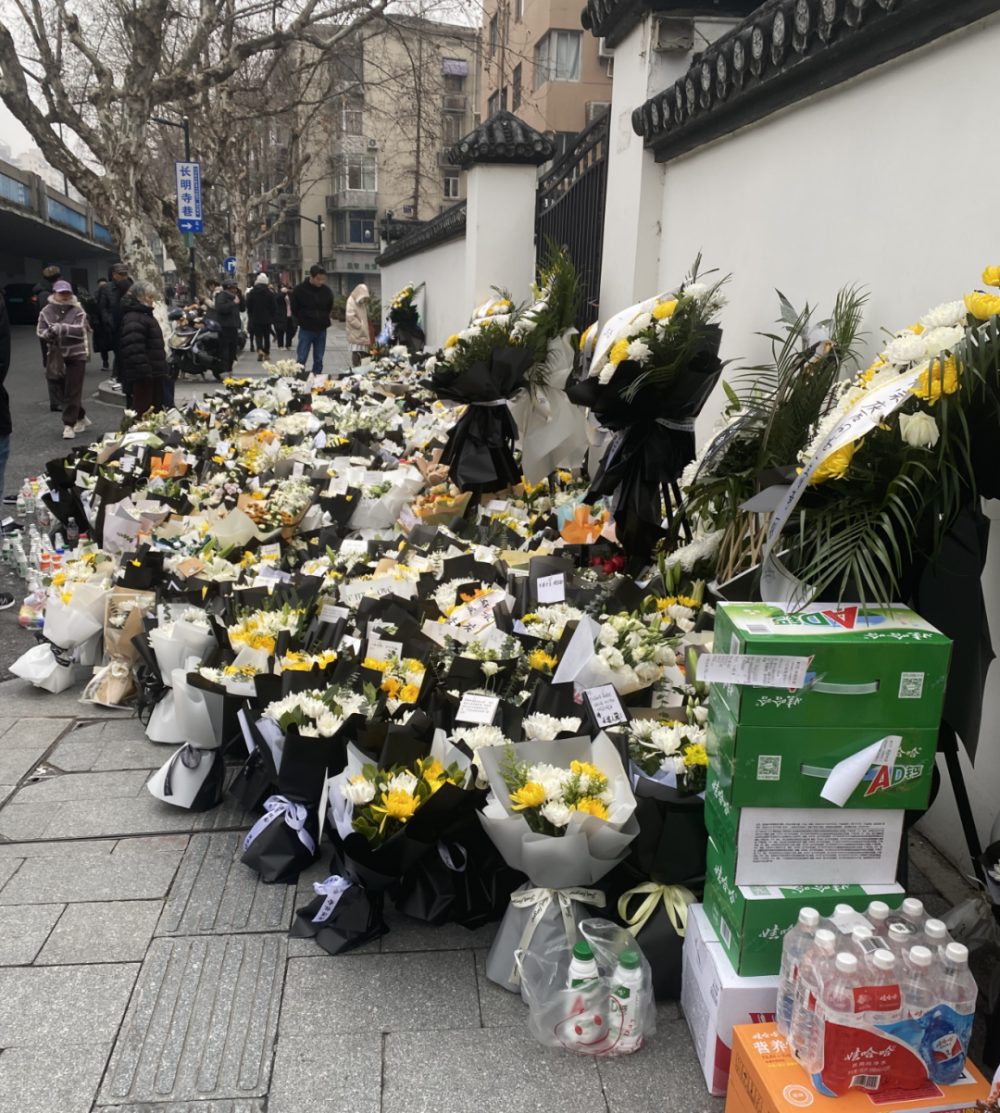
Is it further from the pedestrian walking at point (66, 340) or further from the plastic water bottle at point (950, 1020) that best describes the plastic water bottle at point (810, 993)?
the pedestrian walking at point (66, 340)

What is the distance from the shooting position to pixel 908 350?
215 cm

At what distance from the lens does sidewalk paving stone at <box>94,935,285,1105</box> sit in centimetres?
211

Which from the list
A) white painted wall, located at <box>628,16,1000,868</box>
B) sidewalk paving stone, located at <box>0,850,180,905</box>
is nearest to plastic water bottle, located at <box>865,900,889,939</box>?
white painted wall, located at <box>628,16,1000,868</box>

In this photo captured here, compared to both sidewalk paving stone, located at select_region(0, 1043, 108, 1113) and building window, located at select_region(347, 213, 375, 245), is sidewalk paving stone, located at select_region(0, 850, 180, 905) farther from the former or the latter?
building window, located at select_region(347, 213, 375, 245)

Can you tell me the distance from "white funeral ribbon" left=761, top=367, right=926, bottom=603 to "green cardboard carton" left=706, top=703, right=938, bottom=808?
326mm

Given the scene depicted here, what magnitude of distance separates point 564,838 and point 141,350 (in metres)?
9.38

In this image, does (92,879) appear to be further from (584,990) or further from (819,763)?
(819,763)

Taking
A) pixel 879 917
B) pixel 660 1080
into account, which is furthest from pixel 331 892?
pixel 879 917

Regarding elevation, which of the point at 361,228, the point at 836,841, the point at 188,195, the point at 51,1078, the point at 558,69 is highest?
the point at 558,69

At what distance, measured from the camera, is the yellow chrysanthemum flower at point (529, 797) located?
231 cm

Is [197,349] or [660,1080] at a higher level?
[197,349]

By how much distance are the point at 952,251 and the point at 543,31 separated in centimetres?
2848

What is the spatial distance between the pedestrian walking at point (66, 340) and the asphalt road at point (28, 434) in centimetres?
53

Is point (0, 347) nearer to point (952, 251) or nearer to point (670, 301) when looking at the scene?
point (670, 301)
